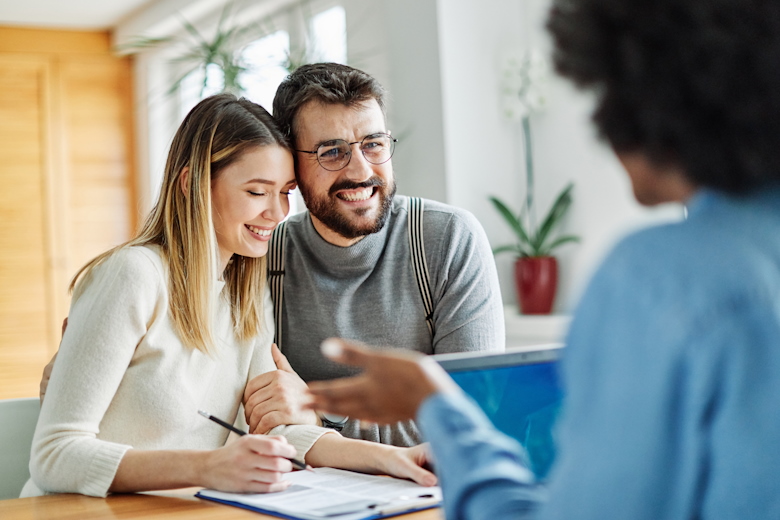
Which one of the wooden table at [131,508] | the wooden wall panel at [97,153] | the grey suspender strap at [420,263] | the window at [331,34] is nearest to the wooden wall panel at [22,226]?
the wooden wall panel at [97,153]

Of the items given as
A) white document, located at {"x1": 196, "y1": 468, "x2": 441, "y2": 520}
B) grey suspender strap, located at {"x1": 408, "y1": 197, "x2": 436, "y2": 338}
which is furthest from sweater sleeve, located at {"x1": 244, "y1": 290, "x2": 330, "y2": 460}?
grey suspender strap, located at {"x1": 408, "y1": 197, "x2": 436, "y2": 338}

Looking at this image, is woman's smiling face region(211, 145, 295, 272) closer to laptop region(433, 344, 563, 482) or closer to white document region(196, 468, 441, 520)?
white document region(196, 468, 441, 520)

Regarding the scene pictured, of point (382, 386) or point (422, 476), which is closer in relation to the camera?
point (382, 386)

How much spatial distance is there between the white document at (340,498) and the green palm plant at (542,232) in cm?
205

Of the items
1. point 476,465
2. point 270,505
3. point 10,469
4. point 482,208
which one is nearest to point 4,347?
point 482,208

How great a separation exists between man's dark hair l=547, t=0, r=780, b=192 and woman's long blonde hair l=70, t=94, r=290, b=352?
1.10 metres

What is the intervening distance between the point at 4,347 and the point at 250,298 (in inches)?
185

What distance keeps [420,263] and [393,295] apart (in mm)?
93

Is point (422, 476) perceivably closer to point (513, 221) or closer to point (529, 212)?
point (513, 221)

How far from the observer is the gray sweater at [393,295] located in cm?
179

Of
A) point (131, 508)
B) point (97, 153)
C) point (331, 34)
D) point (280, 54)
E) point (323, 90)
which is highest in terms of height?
point (331, 34)

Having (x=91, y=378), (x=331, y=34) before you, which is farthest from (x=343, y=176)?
(x=331, y=34)

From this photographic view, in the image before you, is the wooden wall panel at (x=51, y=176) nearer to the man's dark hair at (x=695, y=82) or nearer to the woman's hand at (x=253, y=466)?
the woman's hand at (x=253, y=466)

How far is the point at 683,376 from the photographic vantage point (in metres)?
0.52
